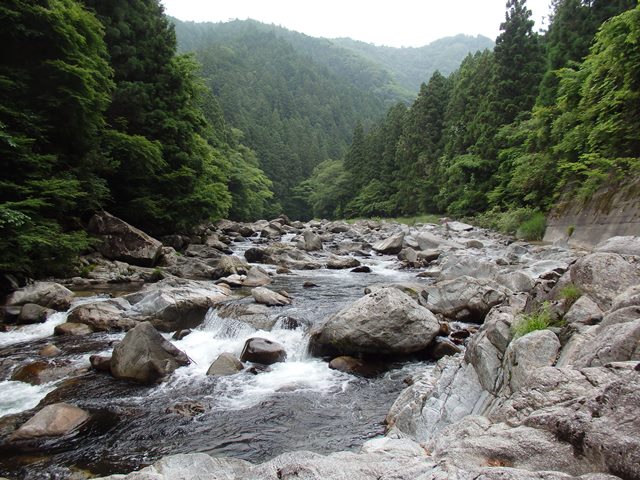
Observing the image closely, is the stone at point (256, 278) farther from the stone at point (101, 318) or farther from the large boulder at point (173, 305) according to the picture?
the stone at point (101, 318)

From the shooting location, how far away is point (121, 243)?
15648mm

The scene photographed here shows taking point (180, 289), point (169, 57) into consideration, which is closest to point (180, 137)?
point (169, 57)

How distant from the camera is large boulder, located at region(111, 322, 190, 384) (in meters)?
7.01

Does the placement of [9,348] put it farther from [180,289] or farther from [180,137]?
[180,137]

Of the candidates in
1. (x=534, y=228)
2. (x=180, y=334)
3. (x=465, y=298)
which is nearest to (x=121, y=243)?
(x=180, y=334)

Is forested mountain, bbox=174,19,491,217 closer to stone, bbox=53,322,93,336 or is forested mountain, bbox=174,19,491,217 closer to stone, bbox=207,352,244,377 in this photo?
stone, bbox=53,322,93,336

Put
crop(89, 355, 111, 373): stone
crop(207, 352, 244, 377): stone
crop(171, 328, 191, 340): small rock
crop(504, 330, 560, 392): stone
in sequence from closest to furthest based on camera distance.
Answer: crop(504, 330, 560, 392): stone
crop(89, 355, 111, 373): stone
crop(207, 352, 244, 377): stone
crop(171, 328, 191, 340): small rock

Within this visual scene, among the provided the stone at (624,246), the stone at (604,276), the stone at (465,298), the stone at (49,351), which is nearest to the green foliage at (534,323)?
the stone at (604,276)

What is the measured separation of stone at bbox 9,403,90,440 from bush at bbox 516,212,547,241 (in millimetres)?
20451

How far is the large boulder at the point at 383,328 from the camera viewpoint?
777cm

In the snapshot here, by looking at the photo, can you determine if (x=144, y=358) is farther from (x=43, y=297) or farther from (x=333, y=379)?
(x=43, y=297)

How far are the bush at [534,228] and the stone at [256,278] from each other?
45.5ft

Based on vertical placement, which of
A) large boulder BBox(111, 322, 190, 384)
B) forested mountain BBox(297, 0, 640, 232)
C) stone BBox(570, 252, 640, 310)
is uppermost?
forested mountain BBox(297, 0, 640, 232)

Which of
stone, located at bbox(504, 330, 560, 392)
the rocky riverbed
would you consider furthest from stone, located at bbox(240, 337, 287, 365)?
stone, located at bbox(504, 330, 560, 392)
